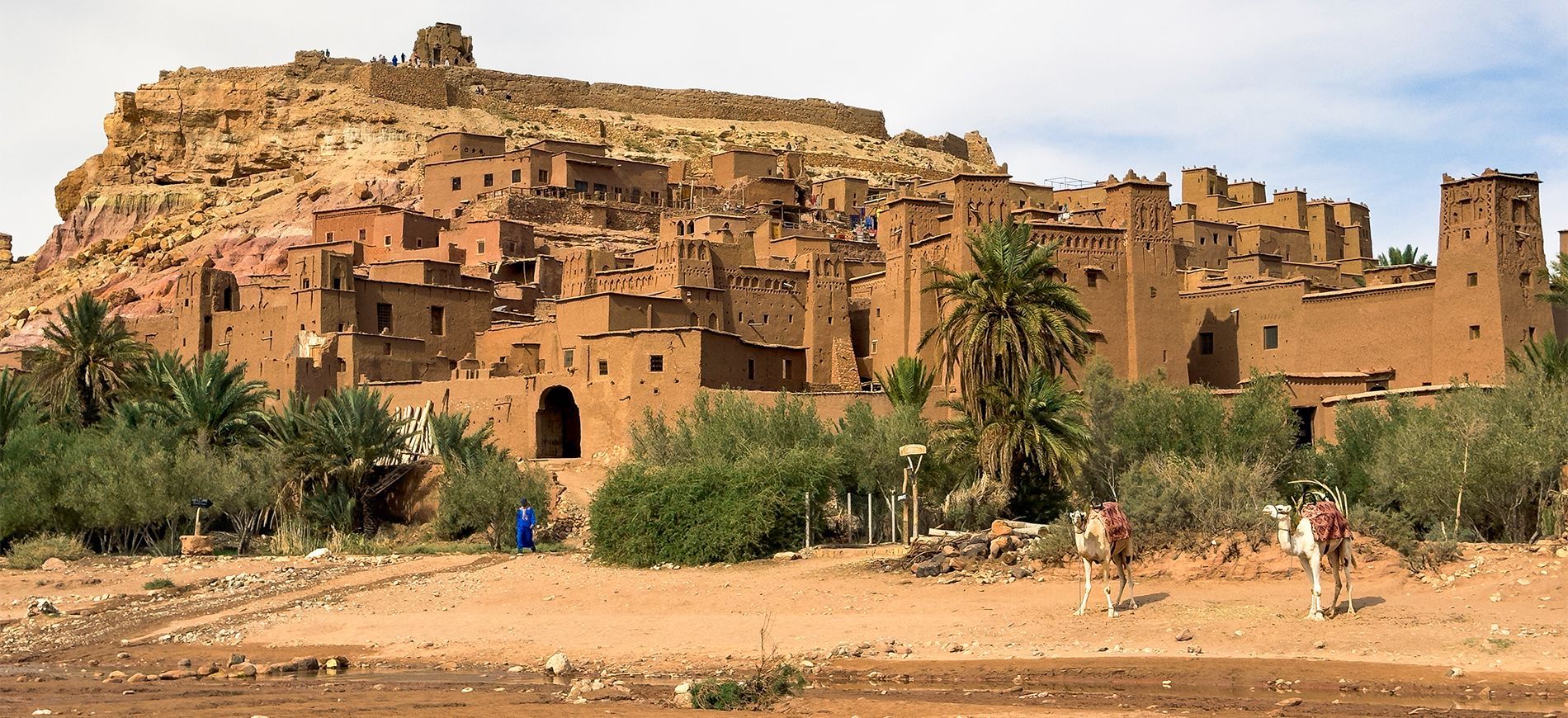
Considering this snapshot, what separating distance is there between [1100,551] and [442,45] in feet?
273

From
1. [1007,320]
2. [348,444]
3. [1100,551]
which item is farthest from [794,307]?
[1100,551]

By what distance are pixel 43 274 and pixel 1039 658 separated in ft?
221

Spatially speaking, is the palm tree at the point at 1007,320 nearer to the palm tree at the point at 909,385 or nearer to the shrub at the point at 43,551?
the palm tree at the point at 909,385

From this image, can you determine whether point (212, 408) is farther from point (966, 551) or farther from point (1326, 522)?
point (1326, 522)

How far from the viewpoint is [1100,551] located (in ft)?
67.7

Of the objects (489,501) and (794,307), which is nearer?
(489,501)

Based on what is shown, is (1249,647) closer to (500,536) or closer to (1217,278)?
(500,536)

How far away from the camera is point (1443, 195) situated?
142ft

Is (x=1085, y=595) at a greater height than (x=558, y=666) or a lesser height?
greater

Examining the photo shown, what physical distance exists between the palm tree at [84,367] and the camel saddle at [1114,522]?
27736 mm

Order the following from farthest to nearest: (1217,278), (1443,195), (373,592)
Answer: (1217,278) → (1443,195) → (373,592)

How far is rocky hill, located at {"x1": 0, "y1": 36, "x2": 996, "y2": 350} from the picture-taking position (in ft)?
238

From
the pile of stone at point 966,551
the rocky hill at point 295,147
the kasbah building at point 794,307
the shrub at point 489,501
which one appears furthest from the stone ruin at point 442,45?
the pile of stone at point 966,551

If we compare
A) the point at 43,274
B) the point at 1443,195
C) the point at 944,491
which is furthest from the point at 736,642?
the point at 43,274
